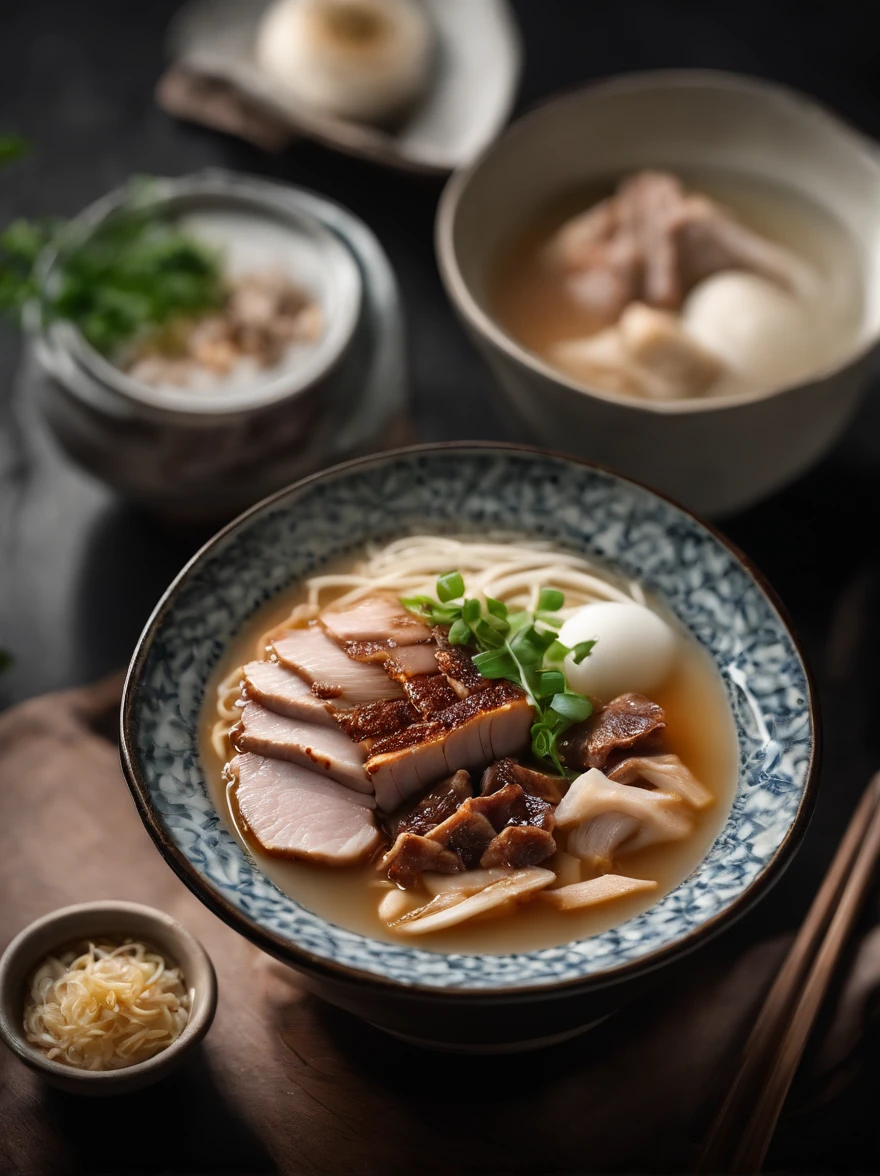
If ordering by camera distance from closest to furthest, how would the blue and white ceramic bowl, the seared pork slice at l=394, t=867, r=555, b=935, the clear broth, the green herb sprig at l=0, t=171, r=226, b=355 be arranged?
1. the blue and white ceramic bowl
2. the seared pork slice at l=394, t=867, r=555, b=935
3. the green herb sprig at l=0, t=171, r=226, b=355
4. the clear broth

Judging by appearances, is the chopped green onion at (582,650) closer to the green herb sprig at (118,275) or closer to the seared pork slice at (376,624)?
the seared pork slice at (376,624)

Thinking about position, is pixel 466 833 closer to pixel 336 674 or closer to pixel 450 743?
pixel 450 743

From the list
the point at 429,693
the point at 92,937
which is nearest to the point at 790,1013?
the point at 429,693

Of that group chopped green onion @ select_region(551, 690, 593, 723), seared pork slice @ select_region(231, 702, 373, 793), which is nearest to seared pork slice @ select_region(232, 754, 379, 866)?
seared pork slice @ select_region(231, 702, 373, 793)

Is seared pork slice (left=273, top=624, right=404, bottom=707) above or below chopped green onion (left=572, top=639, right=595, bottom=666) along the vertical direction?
below

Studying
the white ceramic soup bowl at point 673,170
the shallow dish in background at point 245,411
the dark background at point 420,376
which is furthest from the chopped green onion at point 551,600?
the shallow dish in background at point 245,411

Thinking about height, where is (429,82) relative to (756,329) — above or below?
below

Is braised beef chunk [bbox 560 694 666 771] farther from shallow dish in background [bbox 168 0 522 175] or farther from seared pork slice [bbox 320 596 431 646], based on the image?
shallow dish in background [bbox 168 0 522 175]
